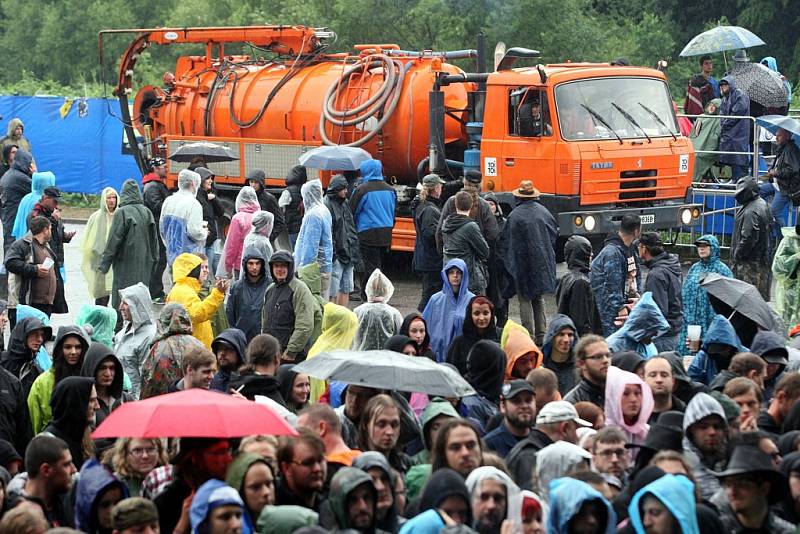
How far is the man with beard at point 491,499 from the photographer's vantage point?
6.58 m

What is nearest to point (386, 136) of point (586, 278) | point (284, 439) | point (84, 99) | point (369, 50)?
point (369, 50)

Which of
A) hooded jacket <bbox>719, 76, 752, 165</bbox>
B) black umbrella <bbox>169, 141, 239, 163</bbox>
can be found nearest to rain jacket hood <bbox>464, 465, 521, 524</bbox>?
black umbrella <bbox>169, 141, 239, 163</bbox>

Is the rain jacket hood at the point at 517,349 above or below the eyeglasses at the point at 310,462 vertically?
below

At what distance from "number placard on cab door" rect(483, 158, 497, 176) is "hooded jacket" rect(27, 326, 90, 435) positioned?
963cm

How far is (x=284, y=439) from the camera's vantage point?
710cm

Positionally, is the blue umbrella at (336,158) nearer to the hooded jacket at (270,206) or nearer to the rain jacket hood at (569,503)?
the hooded jacket at (270,206)

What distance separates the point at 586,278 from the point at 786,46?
22.4 metres

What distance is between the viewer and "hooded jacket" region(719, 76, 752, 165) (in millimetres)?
21250

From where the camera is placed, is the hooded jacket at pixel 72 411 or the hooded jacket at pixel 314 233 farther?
the hooded jacket at pixel 314 233

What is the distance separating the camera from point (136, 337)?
35.9ft

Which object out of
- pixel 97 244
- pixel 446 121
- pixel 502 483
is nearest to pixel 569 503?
pixel 502 483

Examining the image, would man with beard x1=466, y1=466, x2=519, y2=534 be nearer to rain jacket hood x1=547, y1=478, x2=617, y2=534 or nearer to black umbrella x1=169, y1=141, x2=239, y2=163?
rain jacket hood x1=547, y1=478, x2=617, y2=534

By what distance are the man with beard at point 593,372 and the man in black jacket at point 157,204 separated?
7847mm

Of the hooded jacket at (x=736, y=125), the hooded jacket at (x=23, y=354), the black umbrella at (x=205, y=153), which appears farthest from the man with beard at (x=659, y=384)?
the hooded jacket at (x=736, y=125)
